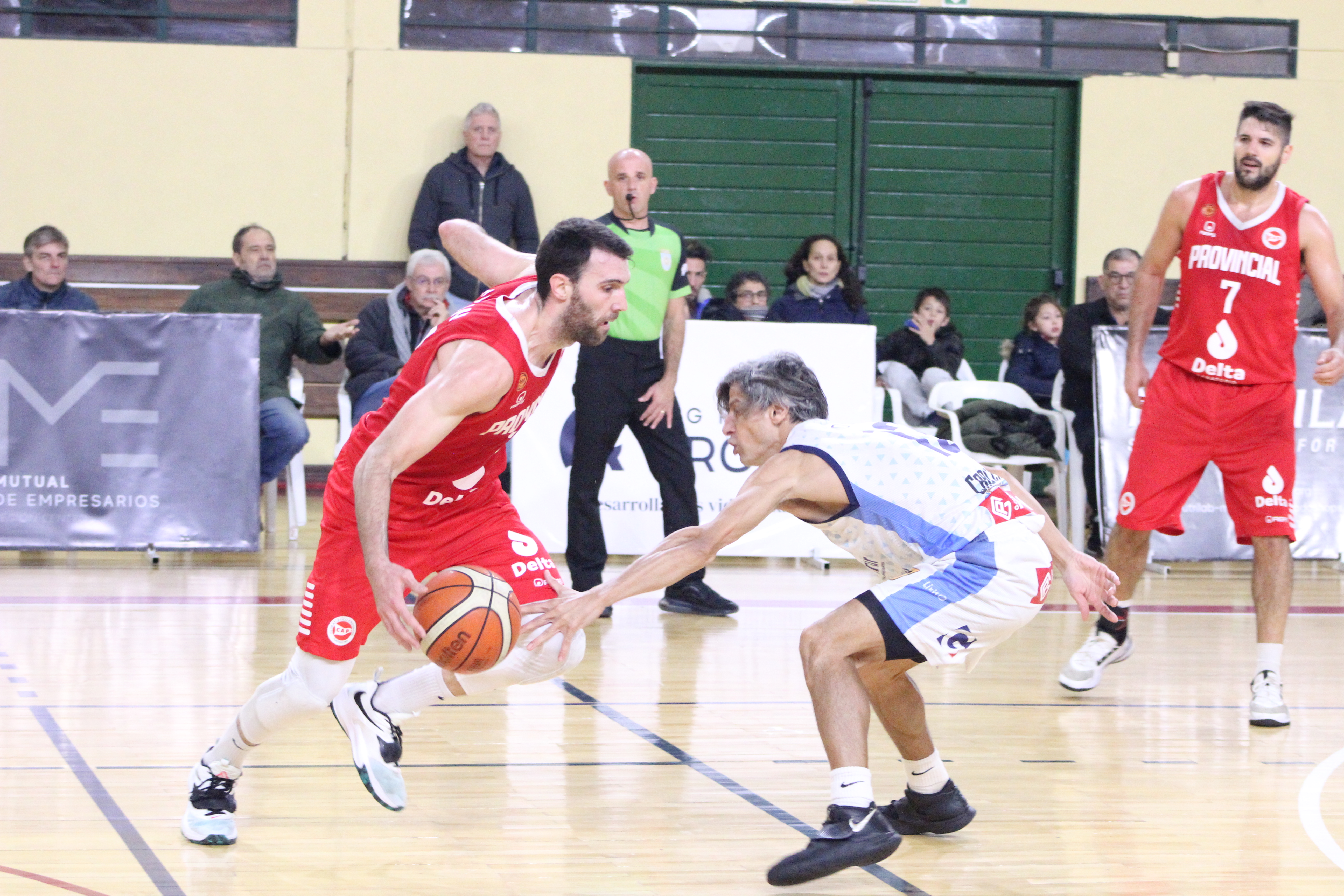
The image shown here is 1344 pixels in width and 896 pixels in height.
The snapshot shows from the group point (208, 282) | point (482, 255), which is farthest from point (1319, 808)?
point (208, 282)

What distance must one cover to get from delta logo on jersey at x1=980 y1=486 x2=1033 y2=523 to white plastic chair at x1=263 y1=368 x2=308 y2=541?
6.07m

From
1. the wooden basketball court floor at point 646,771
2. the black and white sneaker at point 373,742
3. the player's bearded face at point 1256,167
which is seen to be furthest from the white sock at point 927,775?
the player's bearded face at point 1256,167

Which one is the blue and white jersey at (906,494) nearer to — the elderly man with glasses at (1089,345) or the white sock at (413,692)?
the white sock at (413,692)

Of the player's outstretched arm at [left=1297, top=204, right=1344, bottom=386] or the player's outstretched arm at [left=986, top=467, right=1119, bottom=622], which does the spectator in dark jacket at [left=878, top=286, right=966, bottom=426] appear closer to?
the player's outstretched arm at [left=1297, top=204, right=1344, bottom=386]

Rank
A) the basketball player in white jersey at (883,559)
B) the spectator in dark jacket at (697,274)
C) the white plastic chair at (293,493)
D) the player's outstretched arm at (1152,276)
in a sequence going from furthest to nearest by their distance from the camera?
1. the spectator in dark jacket at (697,274)
2. the white plastic chair at (293,493)
3. the player's outstretched arm at (1152,276)
4. the basketball player in white jersey at (883,559)

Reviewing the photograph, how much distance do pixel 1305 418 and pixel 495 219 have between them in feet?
18.9

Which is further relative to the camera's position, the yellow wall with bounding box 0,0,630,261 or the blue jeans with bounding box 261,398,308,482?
the yellow wall with bounding box 0,0,630,261

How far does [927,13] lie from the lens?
1253cm

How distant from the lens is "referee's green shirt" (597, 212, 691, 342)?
704 cm

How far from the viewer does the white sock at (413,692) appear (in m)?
3.86

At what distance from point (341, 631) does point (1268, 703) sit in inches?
125

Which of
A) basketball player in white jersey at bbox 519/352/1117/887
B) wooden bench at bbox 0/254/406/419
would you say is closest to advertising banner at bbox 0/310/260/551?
wooden bench at bbox 0/254/406/419

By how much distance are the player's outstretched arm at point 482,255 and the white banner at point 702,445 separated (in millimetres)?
4063

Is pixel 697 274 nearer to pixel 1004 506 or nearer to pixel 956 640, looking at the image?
pixel 1004 506
